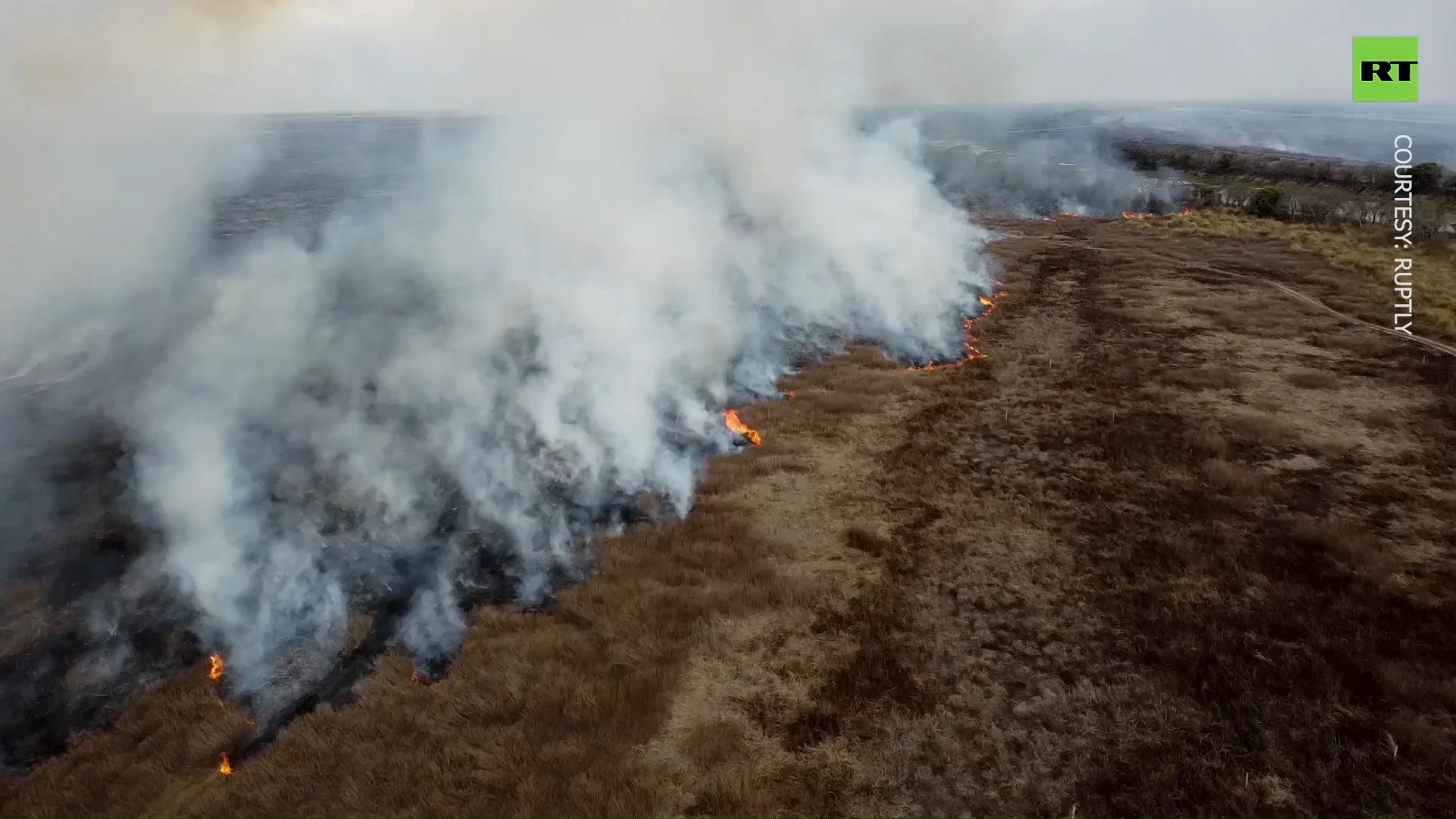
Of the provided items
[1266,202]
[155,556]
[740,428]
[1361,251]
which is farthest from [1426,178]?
[155,556]

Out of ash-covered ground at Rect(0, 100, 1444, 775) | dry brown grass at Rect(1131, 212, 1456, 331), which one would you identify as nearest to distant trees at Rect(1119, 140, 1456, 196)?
dry brown grass at Rect(1131, 212, 1456, 331)

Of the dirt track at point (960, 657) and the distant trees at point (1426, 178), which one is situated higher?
the distant trees at point (1426, 178)

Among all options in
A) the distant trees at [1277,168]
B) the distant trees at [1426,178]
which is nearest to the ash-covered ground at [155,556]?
the distant trees at [1426,178]

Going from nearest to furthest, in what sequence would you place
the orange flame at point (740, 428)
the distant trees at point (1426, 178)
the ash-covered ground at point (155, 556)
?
the ash-covered ground at point (155, 556) < the orange flame at point (740, 428) < the distant trees at point (1426, 178)

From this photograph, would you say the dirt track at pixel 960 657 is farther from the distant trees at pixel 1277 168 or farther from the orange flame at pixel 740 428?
the distant trees at pixel 1277 168

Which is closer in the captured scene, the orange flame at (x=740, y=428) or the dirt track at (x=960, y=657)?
the dirt track at (x=960, y=657)

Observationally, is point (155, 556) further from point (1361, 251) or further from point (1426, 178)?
point (1426, 178)

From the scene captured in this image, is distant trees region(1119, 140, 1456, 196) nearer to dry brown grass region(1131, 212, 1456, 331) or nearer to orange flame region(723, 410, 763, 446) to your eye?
dry brown grass region(1131, 212, 1456, 331)

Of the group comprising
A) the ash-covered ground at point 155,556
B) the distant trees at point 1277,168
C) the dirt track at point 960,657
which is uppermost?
the distant trees at point 1277,168
